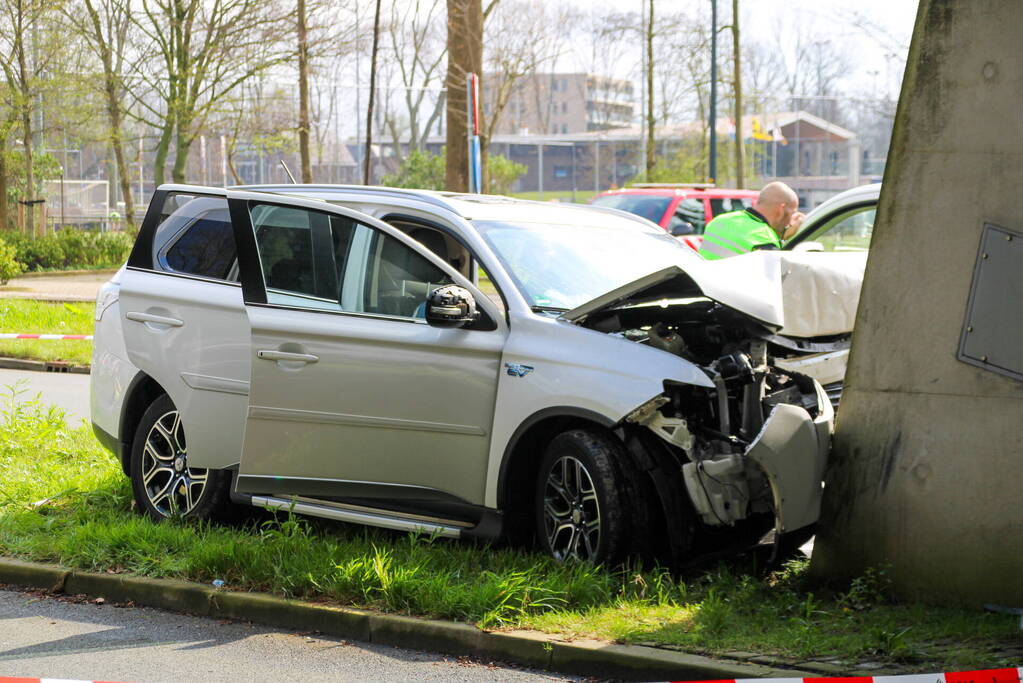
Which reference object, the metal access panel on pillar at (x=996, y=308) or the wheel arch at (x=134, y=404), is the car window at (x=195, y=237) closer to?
the wheel arch at (x=134, y=404)

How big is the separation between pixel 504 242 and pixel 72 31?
2797cm

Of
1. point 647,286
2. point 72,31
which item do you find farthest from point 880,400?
point 72,31

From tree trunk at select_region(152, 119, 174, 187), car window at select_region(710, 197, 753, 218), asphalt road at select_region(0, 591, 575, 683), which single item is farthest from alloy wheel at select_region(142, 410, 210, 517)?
tree trunk at select_region(152, 119, 174, 187)

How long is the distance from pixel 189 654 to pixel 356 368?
5.19 feet

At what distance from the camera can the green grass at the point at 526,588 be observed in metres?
4.93

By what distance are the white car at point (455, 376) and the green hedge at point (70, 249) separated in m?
25.0

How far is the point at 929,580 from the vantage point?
543 cm

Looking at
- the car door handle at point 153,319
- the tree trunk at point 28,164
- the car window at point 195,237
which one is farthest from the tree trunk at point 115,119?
the car door handle at point 153,319

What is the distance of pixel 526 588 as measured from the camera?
5.42m

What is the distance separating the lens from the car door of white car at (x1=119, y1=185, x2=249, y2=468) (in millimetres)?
6797

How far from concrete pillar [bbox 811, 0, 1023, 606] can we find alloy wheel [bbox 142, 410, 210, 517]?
3.32m

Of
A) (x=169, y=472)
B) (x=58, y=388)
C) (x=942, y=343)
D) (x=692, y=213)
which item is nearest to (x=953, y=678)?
(x=942, y=343)

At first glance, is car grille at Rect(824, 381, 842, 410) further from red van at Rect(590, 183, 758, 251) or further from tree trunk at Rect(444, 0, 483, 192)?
tree trunk at Rect(444, 0, 483, 192)

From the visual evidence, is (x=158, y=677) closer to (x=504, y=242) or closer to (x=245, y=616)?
(x=245, y=616)
